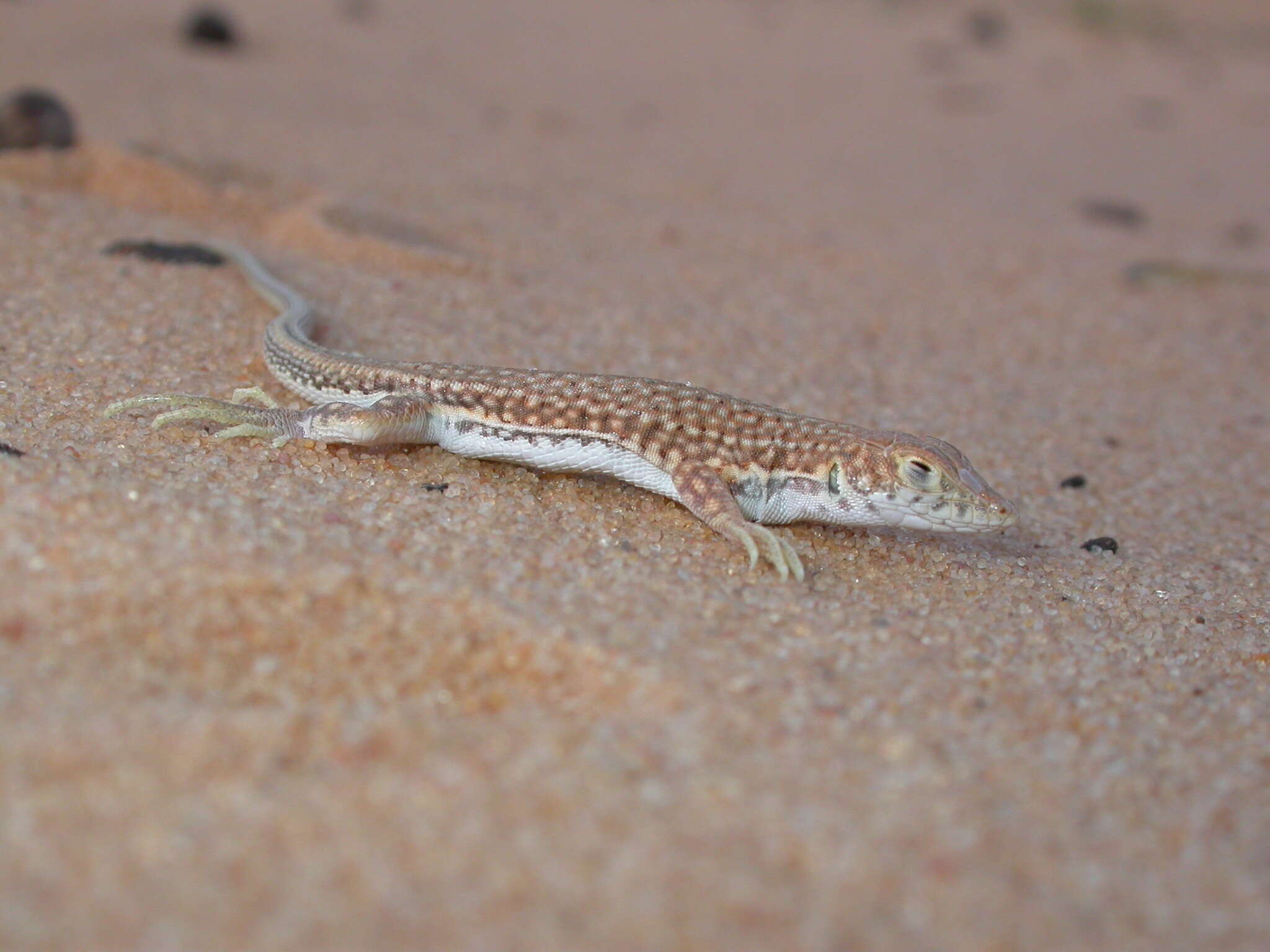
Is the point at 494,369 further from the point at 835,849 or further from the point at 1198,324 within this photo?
the point at 1198,324

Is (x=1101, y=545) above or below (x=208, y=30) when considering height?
below

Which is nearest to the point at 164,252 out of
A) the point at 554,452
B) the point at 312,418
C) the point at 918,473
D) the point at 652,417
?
the point at 312,418

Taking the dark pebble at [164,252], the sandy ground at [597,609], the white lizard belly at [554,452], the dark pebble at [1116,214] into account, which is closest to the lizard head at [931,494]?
the sandy ground at [597,609]

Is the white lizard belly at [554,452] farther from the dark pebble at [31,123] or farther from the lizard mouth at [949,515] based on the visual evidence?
the dark pebble at [31,123]

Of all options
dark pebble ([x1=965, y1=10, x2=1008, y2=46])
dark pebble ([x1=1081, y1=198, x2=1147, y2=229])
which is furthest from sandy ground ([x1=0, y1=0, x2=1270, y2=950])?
dark pebble ([x1=965, y1=10, x2=1008, y2=46])

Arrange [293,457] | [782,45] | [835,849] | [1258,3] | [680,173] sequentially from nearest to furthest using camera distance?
1. [835,849]
2. [293,457]
3. [680,173]
4. [782,45]
5. [1258,3]

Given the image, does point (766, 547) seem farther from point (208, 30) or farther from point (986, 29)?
point (986, 29)

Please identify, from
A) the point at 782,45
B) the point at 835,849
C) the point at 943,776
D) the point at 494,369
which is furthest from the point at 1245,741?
the point at 782,45
